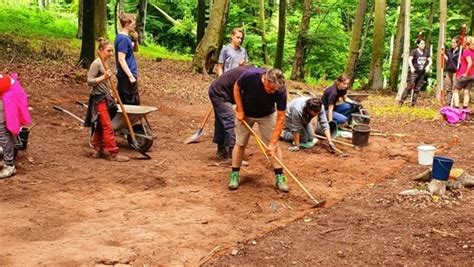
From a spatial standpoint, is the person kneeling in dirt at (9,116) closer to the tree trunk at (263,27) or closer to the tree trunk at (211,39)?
the tree trunk at (211,39)

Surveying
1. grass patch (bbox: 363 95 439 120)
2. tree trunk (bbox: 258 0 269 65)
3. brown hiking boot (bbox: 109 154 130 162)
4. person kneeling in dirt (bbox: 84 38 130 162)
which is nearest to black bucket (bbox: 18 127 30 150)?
person kneeling in dirt (bbox: 84 38 130 162)

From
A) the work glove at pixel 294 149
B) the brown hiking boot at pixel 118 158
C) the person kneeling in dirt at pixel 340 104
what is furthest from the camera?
the person kneeling in dirt at pixel 340 104

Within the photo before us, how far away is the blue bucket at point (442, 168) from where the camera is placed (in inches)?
256

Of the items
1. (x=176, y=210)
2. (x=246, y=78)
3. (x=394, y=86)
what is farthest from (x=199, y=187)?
(x=394, y=86)

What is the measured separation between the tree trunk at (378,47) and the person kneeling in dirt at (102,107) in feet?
45.8

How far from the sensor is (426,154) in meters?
8.14

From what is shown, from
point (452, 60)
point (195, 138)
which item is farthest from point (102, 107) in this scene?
point (452, 60)

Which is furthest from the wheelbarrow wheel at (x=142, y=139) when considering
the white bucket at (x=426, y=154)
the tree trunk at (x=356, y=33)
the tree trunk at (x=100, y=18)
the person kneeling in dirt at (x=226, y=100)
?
the tree trunk at (x=356, y=33)

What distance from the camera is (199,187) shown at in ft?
22.1

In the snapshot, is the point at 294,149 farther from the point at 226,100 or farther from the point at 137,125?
the point at 137,125

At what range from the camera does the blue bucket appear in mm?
6508

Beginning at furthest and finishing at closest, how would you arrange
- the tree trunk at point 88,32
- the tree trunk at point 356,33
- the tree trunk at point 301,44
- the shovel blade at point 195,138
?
the tree trunk at point 301,44, the tree trunk at point 356,33, the tree trunk at point 88,32, the shovel blade at point 195,138

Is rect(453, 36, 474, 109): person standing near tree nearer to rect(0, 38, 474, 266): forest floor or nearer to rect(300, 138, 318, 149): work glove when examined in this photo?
rect(0, 38, 474, 266): forest floor

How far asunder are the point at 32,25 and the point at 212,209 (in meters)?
18.3
